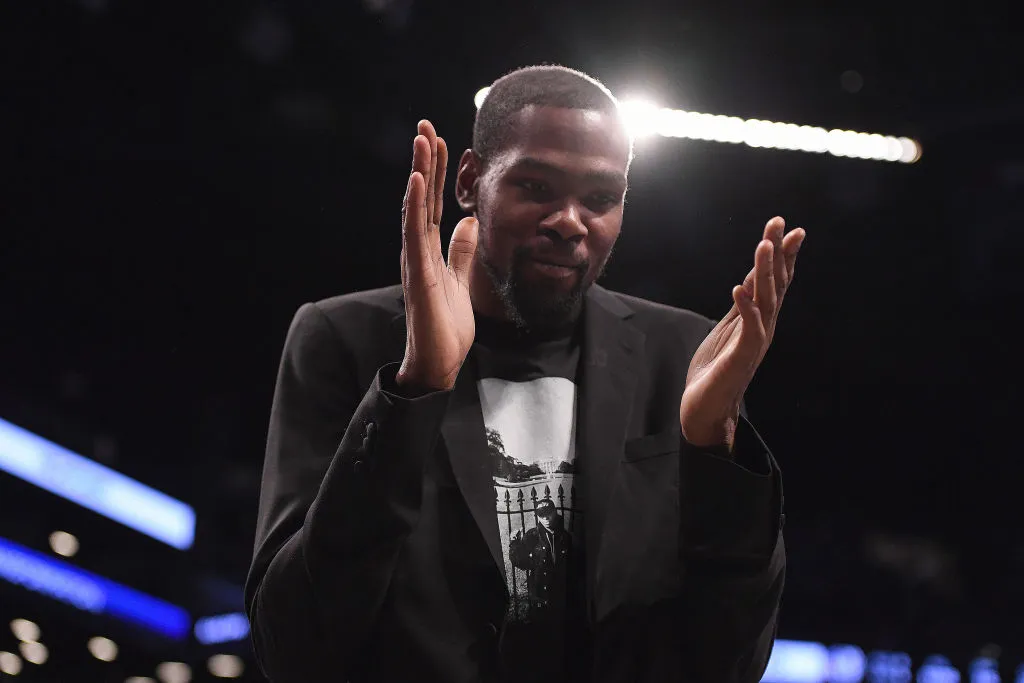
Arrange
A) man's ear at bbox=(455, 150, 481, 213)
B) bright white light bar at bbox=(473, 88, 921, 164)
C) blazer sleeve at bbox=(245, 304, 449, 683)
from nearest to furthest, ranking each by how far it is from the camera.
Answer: blazer sleeve at bbox=(245, 304, 449, 683), man's ear at bbox=(455, 150, 481, 213), bright white light bar at bbox=(473, 88, 921, 164)

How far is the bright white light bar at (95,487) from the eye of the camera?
290 centimetres

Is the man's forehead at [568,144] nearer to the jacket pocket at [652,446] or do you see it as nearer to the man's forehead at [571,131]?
the man's forehead at [571,131]

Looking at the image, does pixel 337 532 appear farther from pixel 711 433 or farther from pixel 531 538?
pixel 711 433

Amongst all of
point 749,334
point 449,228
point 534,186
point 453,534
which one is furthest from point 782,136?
point 453,534

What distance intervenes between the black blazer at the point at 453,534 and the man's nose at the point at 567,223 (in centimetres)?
17

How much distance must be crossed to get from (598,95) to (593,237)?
205 mm

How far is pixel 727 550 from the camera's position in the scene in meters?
1.11

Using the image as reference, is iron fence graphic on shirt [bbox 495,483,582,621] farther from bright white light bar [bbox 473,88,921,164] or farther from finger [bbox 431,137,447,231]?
bright white light bar [bbox 473,88,921,164]

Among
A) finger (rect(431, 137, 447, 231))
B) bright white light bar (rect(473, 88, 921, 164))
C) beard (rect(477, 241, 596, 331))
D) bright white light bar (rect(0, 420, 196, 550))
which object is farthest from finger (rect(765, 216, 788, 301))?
bright white light bar (rect(0, 420, 196, 550))

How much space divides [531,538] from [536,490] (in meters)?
0.06

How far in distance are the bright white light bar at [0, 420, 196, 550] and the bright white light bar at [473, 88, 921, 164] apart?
1.93 meters

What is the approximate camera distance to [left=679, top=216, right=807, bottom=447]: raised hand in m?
1.11

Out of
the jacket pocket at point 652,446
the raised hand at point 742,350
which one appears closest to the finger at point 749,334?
the raised hand at point 742,350

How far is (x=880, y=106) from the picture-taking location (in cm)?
305
